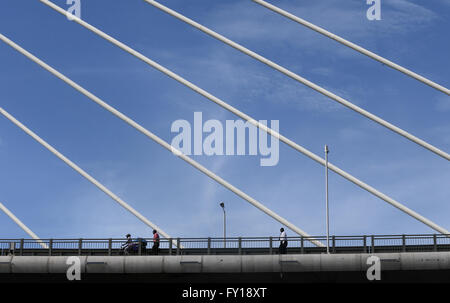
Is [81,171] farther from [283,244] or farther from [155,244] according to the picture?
[283,244]

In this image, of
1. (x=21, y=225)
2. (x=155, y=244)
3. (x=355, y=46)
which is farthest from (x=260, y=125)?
(x=21, y=225)

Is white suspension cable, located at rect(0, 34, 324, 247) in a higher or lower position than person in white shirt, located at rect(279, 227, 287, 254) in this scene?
higher

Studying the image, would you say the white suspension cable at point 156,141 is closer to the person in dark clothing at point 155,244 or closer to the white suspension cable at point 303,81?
the person in dark clothing at point 155,244

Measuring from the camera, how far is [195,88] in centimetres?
3884

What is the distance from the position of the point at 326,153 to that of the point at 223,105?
6.04 m

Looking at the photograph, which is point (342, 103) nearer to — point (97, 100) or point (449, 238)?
point (449, 238)

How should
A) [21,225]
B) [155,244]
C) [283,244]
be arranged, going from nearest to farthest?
[283,244] → [155,244] → [21,225]

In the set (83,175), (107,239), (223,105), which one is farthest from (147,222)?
(223,105)

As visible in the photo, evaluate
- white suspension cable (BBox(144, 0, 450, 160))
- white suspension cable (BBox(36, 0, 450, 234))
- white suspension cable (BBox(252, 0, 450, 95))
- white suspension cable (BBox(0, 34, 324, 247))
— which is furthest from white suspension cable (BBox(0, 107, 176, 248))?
white suspension cable (BBox(252, 0, 450, 95))

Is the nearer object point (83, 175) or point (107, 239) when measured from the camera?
point (107, 239)

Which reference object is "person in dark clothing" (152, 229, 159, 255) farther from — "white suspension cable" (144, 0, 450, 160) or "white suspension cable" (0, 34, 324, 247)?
"white suspension cable" (144, 0, 450, 160)

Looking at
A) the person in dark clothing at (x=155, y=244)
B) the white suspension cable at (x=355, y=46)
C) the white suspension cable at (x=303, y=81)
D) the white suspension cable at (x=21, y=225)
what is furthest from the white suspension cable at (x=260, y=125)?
the white suspension cable at (x=21, y=225)
